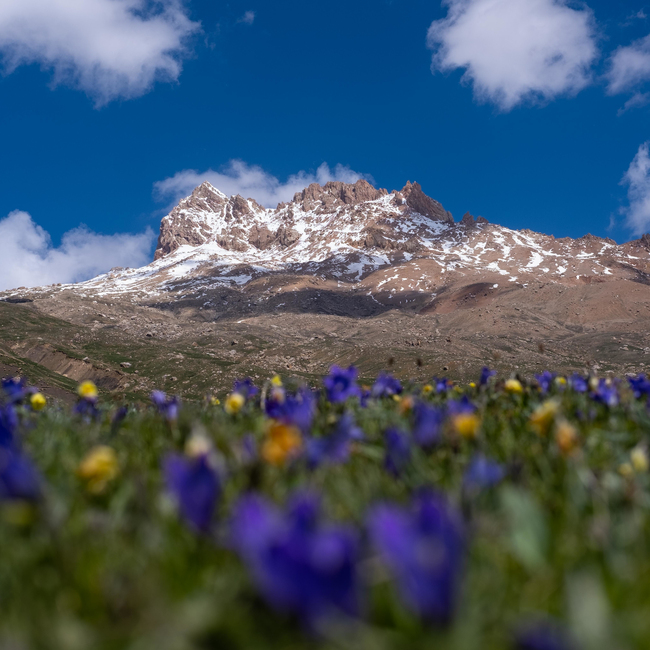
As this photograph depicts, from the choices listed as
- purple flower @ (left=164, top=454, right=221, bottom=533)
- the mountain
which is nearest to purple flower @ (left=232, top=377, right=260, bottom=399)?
the mountain

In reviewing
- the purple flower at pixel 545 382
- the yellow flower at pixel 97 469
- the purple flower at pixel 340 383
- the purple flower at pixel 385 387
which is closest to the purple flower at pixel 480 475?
the yellow flower at pixel 97 469

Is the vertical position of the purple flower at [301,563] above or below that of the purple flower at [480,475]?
below

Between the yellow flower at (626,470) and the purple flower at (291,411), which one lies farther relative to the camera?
the purple flower at (291,411)

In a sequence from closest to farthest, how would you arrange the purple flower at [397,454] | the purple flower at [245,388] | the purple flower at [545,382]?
the purple flower at [397,454] → the purple flower at [245,388] → the purple flower at [545,382]

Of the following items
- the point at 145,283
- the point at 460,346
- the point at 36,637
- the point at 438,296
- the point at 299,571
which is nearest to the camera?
the point at 299,571

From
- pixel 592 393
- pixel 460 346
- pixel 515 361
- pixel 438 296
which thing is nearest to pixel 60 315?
pixel 460 346

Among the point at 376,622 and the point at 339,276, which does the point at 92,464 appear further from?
the point at 339,276

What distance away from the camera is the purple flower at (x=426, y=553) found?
769 mm

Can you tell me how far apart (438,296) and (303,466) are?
131 meters

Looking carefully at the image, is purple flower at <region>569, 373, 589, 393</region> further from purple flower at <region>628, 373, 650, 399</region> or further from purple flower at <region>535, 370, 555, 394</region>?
purple flower at <region>628, 373, 650, 399</region>

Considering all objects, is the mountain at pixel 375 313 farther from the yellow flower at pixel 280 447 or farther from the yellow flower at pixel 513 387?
the yellow flower at pixel 280 447

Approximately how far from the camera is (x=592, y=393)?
3.38 metres

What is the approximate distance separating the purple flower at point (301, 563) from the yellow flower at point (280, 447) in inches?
29.6

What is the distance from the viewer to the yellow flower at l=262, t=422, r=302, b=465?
1603 mm
